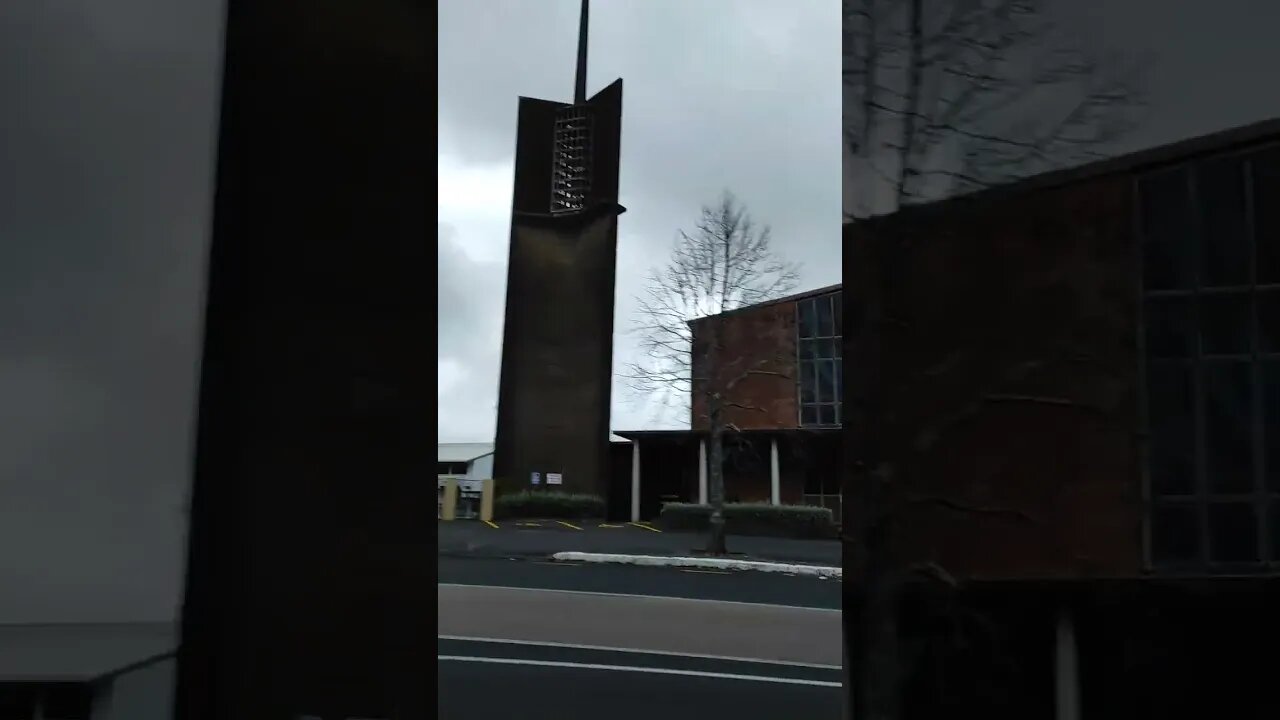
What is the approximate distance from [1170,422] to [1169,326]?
217 millimetres

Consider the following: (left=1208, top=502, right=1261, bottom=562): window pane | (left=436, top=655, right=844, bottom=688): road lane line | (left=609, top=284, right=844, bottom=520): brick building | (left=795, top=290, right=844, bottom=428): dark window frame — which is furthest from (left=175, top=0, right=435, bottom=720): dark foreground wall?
(left=795, top=290, right=844, bottom=428): dark window frame

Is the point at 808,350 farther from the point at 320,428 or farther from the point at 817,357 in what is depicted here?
the point at 320,428

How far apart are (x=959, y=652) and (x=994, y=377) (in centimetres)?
68

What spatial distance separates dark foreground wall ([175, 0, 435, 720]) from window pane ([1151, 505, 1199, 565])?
6.90 feet

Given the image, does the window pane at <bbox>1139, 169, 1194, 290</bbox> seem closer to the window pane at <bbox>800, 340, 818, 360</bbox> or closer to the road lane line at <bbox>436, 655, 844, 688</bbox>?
the road lane line at <bbox>436, 655, 844, 688</bbox>

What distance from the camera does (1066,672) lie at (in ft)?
7.22

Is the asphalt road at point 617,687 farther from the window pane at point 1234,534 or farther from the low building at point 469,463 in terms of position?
the low building at point 469,463

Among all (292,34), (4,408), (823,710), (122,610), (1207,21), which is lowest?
(823,710)

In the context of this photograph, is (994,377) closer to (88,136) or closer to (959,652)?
(959,652)

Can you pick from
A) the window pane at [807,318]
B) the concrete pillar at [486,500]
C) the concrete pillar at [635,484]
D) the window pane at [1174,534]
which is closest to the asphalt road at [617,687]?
the window pane at [1174,534]

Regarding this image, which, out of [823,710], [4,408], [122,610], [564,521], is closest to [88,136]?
[4,408]

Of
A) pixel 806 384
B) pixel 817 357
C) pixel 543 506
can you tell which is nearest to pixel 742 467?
pixel 806 384

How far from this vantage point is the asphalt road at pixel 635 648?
568 cm

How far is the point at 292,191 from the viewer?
3.26 meters
